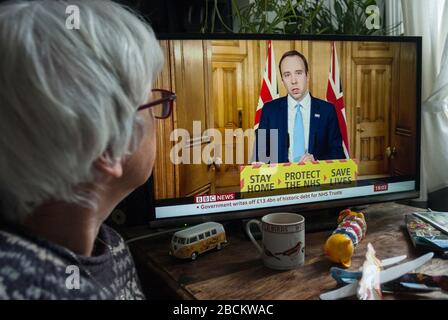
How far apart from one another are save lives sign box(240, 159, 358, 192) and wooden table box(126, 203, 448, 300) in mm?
138

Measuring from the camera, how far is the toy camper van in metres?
1.02

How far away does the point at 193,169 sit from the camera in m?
1.12

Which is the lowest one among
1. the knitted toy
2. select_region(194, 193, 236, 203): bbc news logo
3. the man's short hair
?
the knitted toy

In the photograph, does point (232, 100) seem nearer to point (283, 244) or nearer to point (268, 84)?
point (268, 84)

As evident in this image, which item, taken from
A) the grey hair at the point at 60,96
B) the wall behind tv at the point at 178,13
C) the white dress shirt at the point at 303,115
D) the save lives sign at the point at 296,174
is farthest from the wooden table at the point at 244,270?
the wall behind tv at the point at 178,13

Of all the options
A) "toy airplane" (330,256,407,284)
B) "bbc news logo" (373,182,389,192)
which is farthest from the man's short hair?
"toy airplane" (330,256,407,284)

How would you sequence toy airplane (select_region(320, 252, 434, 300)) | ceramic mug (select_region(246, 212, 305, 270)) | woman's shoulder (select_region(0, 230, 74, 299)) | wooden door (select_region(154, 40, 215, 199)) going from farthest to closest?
1. wooden door (select_region(154, 40, 215, 199))
2. ceramic mug (select_region(246, 212, 305, 270))
3. toy airplane (select_region(320, 252, 434, 300))
4. woman's shoulder (select_region(0, 230, 74, 299))

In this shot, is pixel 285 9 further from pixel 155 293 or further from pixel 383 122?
pixel 155 293

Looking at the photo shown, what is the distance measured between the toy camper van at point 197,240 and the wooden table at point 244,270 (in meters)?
0.02

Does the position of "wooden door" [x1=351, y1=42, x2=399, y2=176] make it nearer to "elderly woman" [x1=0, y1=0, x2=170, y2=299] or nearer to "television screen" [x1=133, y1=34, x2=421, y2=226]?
"television screen" [x1=133, y1=34, x2=421, y2=226]

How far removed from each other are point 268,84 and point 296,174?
25 centimetres

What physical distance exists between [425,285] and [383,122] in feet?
1.85

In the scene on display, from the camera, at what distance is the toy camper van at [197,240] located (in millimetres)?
1023

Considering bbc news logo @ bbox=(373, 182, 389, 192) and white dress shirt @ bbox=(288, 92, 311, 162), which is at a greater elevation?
white dress shirt @ bbox=(288, 92, 311, 162)
